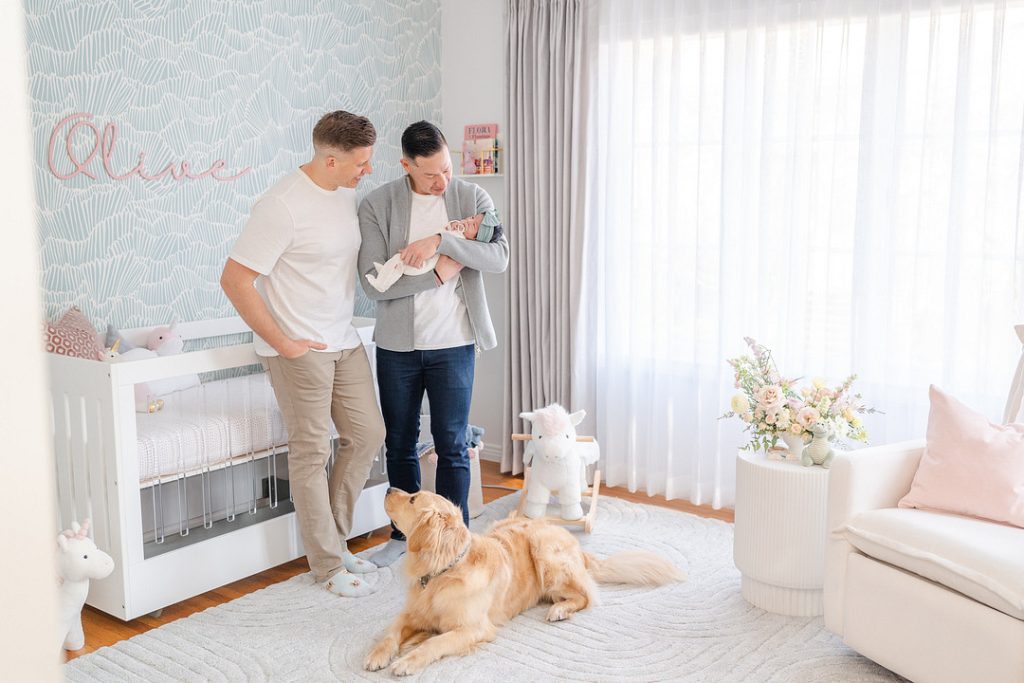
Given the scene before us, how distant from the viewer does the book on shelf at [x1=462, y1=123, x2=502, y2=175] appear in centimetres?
417

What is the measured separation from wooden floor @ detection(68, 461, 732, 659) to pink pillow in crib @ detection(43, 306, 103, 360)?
80 cm

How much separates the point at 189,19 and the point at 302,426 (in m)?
1.67

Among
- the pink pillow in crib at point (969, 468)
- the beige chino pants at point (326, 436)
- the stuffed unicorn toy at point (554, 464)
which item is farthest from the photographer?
the stuffed unicorn toy at point (554, 464)

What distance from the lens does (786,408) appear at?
2.70 metres

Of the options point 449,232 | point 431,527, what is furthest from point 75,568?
point 449,232

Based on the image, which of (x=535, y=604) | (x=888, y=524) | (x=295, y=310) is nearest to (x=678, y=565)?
(x=535, y=604)

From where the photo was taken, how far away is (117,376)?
250 centimetres

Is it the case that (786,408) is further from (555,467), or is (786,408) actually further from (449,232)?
(449,232)

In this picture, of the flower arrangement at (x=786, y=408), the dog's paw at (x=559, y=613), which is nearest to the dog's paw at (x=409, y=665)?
the dog's paw at (x=559, y=613)

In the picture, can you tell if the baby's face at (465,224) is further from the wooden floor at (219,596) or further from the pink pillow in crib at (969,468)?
the pink pillow in crib at (969,468)

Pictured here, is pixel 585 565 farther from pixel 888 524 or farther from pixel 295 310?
pixel 295 310

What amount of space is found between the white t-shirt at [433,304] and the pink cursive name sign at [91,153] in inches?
41.5

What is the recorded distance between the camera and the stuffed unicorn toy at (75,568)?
2322 millimetres

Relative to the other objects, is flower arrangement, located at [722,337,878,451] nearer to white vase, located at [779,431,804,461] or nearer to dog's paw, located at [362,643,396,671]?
white vase, located at [779,431,804,461]
